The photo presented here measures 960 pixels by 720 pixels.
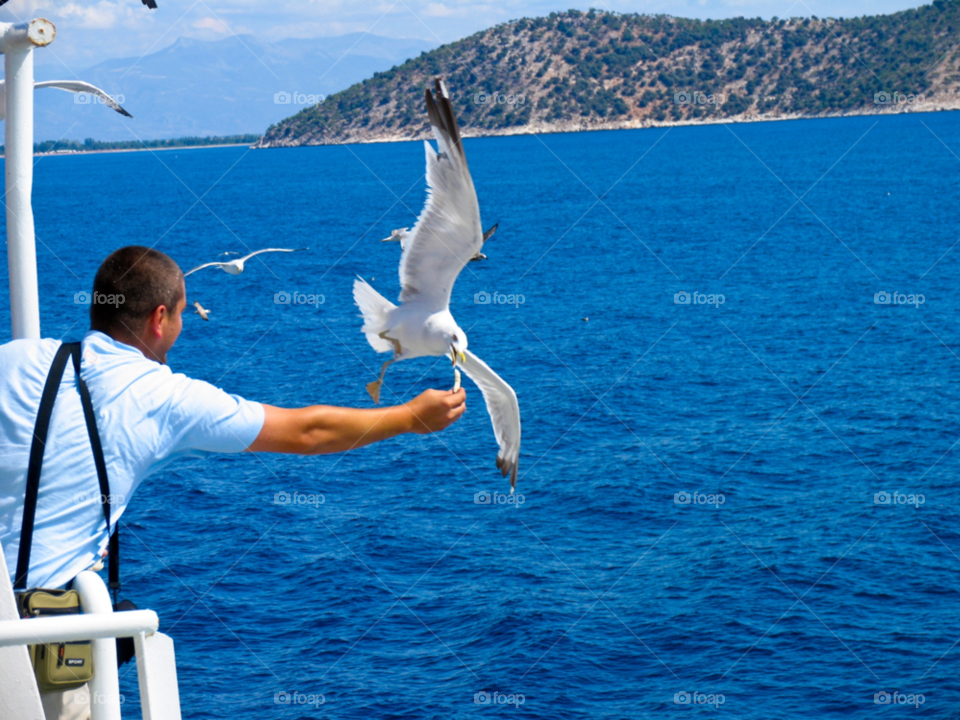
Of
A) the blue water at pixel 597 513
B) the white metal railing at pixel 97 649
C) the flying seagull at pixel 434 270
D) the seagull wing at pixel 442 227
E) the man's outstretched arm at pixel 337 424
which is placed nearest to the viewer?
the white metal railing at pixel 97 649

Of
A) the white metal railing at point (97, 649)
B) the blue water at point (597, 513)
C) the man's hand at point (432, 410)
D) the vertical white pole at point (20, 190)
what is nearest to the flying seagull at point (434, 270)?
the man's hand at point (432, 410)

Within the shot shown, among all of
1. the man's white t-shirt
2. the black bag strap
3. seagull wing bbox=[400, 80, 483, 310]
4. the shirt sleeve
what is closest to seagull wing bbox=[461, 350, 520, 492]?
seagull wing bbox=[400, 80, 483, 310]

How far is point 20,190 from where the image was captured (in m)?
6.10

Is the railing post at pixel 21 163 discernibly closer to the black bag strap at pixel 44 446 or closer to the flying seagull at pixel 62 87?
the flying seagull at pixel 62 87

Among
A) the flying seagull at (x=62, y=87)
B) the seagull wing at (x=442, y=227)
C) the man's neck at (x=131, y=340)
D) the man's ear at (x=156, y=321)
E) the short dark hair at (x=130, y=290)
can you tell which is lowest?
the man's neck at (x=131, y=340)

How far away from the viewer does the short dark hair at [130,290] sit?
4.49 m

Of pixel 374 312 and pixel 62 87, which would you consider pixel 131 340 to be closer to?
pixel 62 87

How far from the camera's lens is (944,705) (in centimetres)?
2462

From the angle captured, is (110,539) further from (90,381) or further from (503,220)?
(503,220)

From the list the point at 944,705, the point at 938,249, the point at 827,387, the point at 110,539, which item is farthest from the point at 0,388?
the point at 938,249

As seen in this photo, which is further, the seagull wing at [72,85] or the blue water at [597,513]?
the blue water at [597,513]

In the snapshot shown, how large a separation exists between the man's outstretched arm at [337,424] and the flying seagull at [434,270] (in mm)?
2400

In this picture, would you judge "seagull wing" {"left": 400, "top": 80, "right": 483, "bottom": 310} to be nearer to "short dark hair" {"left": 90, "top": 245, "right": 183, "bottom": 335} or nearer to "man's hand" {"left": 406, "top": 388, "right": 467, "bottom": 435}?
"man's hand" {"left": 406, "top": 388, "right": 467, "bottom": 435}

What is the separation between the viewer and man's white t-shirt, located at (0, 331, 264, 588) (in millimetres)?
4078
